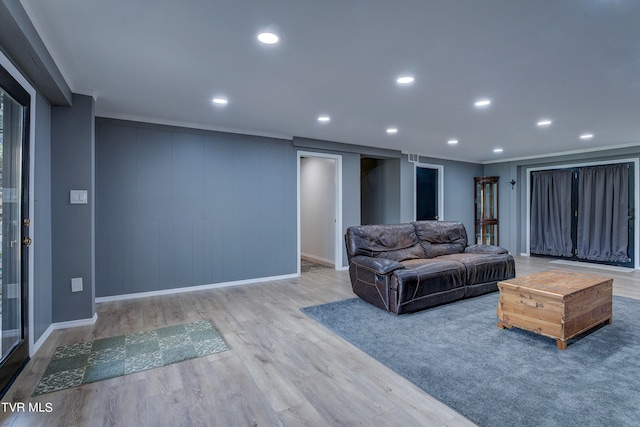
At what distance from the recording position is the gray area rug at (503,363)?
1.84 m

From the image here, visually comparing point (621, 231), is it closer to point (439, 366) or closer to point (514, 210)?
point (514, 210)

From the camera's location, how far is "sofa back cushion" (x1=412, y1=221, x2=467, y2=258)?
478 centimetres

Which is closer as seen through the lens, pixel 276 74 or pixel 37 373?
pixel 37 373

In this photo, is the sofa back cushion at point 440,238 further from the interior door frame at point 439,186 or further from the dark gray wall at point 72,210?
the dark gray wall at point 72,210

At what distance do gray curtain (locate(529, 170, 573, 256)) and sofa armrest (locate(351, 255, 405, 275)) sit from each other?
210 inches

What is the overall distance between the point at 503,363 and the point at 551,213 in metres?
6.03

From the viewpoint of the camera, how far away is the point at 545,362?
2.41 meters

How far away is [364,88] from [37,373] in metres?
3.50

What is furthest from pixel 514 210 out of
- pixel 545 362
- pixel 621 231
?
pixel 545 362

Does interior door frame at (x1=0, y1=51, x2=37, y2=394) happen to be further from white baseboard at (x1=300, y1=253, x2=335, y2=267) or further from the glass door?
white baseboard at (x1=300, y1=253, x2=335, y2=267)

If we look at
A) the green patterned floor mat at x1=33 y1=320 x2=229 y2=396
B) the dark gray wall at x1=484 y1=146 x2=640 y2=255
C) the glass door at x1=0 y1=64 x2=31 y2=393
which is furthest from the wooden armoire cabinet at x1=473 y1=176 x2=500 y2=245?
the glass door at x1=0 y1=64 x2=31 y2=393

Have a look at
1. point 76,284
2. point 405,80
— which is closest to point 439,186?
point 405,80

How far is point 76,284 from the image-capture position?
10.3ft

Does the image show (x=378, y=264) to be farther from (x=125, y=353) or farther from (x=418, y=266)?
(x=125, y=353)
